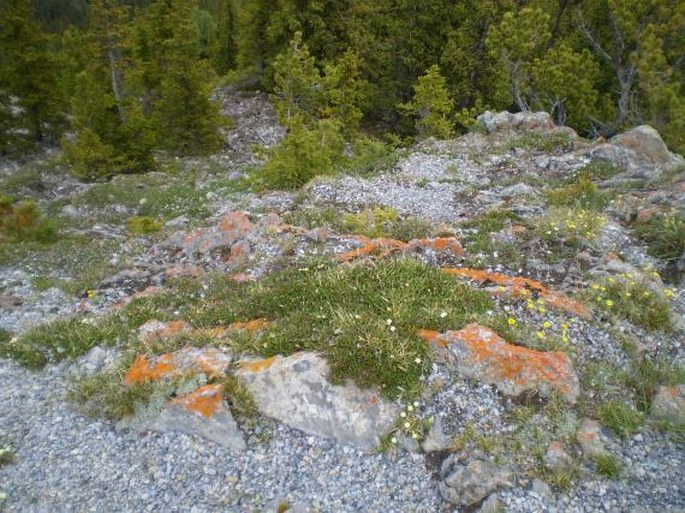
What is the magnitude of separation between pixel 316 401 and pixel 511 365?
8.01 ft

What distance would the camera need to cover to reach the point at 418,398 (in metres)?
6.22

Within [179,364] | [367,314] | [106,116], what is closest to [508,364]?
[367,314]

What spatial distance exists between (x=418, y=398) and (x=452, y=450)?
2.34 feet

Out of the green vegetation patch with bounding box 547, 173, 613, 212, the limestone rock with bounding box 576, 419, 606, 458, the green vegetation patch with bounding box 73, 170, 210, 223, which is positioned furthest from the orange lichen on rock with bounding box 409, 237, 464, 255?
the green vegetation patch with bounding box 73, 170, 210, 223

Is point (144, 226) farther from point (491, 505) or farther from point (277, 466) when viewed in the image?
point (491, 505)

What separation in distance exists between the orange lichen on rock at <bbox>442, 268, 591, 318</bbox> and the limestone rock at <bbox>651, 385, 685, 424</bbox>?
1448 mm

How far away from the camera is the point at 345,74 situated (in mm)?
26734

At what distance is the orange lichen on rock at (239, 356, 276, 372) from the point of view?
6.64 m

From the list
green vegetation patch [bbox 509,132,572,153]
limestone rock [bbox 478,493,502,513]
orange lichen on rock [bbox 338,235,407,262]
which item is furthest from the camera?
green vegetation patch [bbox 509,132,572,153]

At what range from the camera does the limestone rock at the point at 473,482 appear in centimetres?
532

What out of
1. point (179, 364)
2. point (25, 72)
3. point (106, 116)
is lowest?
point (106, 116)

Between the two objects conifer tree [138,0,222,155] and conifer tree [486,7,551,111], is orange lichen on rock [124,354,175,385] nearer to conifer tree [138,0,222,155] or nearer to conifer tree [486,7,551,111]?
conifer tree [486,7,551,111]

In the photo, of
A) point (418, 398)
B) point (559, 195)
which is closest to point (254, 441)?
point (418, 398)

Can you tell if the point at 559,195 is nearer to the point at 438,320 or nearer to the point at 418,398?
the point at 438,320
